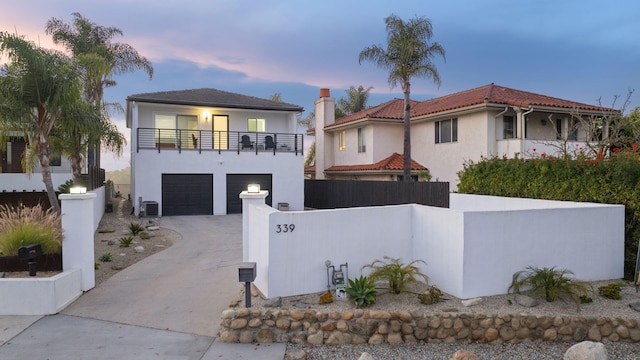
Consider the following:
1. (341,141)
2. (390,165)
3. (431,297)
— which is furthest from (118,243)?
(341,141)

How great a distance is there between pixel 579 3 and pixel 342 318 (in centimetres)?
2018

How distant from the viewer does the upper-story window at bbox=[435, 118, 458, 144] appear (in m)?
22.7

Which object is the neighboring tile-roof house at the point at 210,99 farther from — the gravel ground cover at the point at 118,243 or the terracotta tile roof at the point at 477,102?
the gravel ground cover at the point at 118,243

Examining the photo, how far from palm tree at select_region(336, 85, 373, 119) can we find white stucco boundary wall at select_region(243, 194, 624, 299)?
3266 centimetres

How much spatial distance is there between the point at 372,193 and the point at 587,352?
1411 centimetres

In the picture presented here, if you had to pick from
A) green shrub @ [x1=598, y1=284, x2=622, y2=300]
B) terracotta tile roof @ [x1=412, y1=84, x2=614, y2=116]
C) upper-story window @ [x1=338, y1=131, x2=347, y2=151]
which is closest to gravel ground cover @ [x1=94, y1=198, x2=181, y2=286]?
green shrub @ [x1=598, y1=284, x2=622, y2=300]

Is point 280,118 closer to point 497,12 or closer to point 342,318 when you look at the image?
point 497,12

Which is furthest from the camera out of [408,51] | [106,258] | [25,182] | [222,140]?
[222,140]

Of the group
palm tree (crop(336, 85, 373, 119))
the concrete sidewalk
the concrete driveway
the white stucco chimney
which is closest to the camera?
the concrete sidewalk

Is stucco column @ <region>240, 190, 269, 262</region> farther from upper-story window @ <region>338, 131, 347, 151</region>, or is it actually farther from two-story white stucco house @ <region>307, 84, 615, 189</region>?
upper-story window @ <region>338, 131, 347, 151</region>

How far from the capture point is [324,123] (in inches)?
1215

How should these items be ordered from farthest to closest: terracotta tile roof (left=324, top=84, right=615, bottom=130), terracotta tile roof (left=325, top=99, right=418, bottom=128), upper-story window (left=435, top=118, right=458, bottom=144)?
terracotta tile roof (left=325, top=99, right=418, bottom=128) → upper-story window (left=435, top=118, right=458, bottom=144) → terracotta tile roof (left=324, top=84, right=615, bottom=130)

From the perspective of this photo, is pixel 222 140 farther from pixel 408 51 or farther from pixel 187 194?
pixel 408 51

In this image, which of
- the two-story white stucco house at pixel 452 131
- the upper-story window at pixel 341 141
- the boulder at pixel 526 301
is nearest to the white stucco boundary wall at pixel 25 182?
the two-story white stucco house at pixel 452 131
